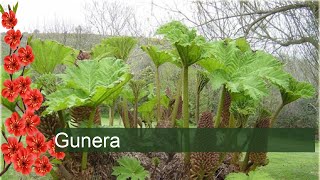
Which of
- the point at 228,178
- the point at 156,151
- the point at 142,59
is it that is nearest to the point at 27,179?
the point at 156,151

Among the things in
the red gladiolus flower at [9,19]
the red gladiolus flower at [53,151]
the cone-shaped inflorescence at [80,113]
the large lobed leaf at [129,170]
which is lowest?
the large lobed leaf at [129,170]

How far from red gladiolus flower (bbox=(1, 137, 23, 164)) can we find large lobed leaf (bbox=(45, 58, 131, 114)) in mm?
181

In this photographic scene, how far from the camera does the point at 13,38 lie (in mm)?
1345

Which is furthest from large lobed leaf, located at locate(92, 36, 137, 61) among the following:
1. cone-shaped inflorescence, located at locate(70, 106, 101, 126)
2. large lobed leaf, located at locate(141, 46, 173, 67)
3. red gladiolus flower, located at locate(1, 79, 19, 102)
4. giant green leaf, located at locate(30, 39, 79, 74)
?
red gladiolus flower, located at locate(1, 79, 19, 102)

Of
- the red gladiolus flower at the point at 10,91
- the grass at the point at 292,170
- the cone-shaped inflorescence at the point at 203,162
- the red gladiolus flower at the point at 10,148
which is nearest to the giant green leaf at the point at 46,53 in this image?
the red gladiolus flower at the point at 10,91

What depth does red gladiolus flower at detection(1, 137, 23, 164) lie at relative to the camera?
1346 millimetres

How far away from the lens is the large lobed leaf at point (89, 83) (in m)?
1.21

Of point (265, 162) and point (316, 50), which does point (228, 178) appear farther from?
point (316, 50)

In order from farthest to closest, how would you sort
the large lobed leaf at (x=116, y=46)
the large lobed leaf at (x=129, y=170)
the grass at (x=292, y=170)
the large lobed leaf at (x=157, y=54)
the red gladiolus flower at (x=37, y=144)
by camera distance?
1. the grass at (x=292, y=170)
2. the large lobed leaf at (x=116, y=46)
3. the large lobed leaf at (x=157, y=54)
4. the large lobed leaf at (x=129, y=170)
5. the red gladiolus flower at (x=37, y=144)

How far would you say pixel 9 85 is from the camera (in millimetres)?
1297

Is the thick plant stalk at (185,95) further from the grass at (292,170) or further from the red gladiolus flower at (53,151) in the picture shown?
the grass at (292,170)

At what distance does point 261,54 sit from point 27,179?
1.49m

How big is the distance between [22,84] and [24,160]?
10.1 inches

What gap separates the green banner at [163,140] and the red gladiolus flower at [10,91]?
0.20 metres
